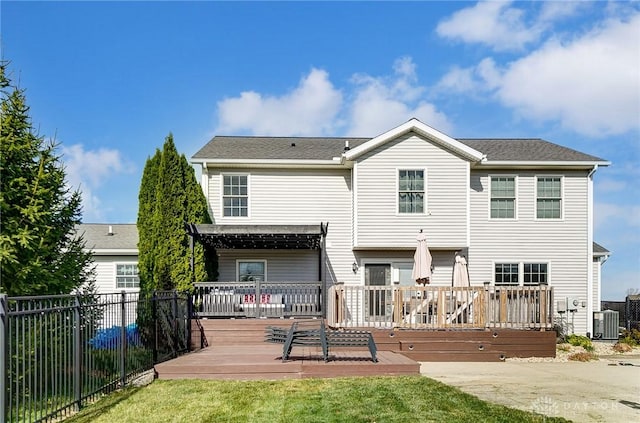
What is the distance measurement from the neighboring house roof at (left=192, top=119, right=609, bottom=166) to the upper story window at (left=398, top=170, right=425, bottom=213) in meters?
1.21

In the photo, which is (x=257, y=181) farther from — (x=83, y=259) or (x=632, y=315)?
(x=632, y=315)

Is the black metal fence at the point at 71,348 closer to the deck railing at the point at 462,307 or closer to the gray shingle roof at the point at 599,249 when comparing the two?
the deck railing at the point at 462,307

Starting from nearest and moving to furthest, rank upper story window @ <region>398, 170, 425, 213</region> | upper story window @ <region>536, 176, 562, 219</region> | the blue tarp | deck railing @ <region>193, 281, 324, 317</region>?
the blue tarp, deck railing @ <region>193, 281, 324, 317</region>, upper story window @ <region>398, 170, 425, 213</region>, upper story window @ <region>536, 176, 562, 219</region>

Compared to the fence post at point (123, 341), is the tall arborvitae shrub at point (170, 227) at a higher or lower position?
higher

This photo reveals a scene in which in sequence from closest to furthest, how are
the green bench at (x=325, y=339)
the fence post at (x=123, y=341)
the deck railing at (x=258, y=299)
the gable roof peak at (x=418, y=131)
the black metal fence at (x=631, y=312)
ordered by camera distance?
the fence post at (x=123, y=341)
the green bench at (x=325, y=339)
the deck railing at (x=258, y=299)
the gable roof peak at (x=418, y=131)
the black metal fence at (x=631, y=312)

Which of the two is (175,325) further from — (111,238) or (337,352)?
(111,238)

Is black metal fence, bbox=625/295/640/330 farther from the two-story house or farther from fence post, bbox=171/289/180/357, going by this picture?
fence post, bbox=171/289/180/357

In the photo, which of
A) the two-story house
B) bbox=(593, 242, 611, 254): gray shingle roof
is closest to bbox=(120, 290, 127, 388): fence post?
the two-story house

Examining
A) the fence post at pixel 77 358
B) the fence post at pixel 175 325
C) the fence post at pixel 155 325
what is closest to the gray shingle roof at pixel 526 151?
the fence post at pixel 175 325

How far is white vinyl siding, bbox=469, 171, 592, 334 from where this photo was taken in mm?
16547

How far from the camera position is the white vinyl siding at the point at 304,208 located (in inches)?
643

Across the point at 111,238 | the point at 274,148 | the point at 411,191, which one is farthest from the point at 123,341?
the point at 111,238

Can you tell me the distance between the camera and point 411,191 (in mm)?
15617

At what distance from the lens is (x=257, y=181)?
16.4 meters
